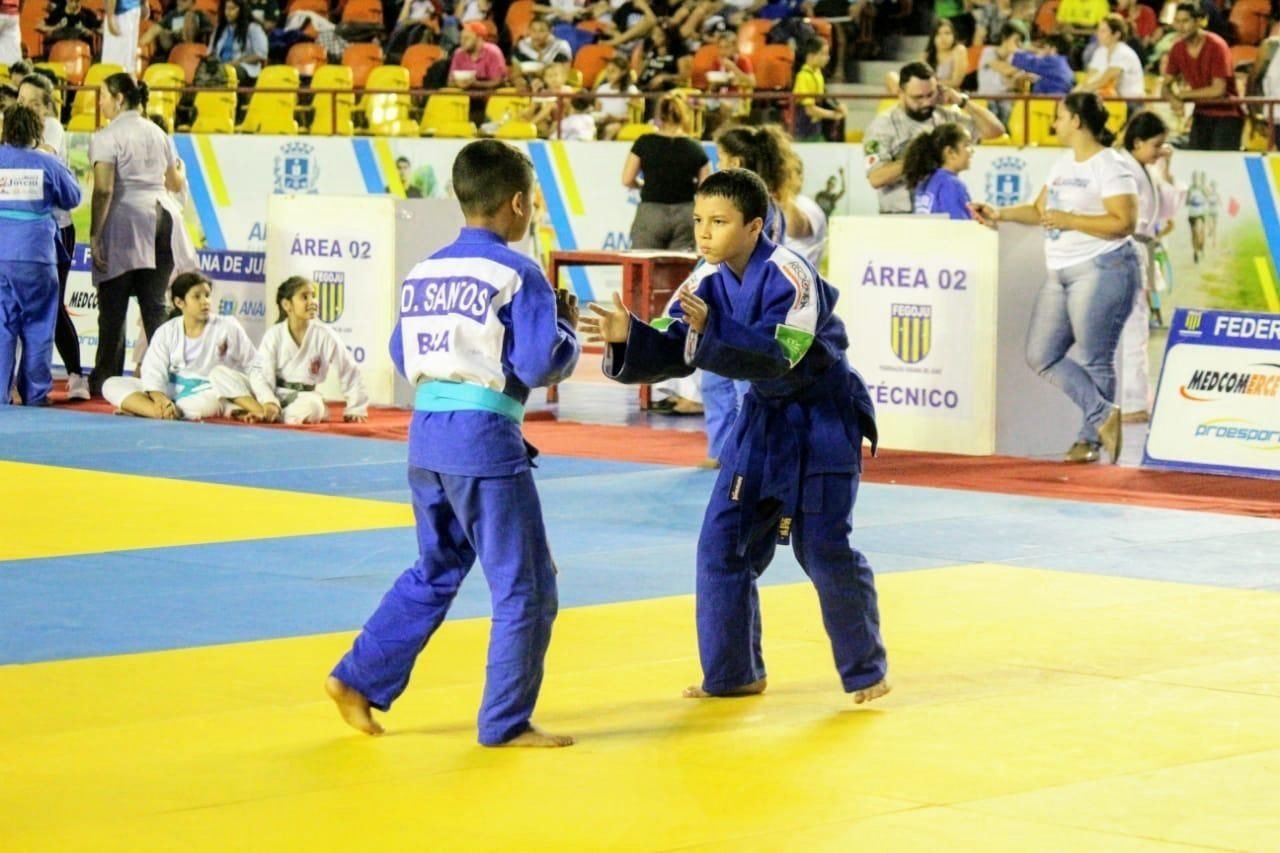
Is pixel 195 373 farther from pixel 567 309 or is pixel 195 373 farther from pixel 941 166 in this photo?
pixel 567 309

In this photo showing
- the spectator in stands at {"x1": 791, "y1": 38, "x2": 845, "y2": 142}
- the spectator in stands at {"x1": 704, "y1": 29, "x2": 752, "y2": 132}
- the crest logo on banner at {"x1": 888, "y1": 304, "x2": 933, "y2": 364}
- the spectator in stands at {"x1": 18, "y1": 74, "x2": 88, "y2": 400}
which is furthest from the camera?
the spectator in stands at {"x1": 704, "y1": 29, "x2": 752, "y2": 132}

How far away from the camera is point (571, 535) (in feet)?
34.9

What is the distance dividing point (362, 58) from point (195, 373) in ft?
47.9

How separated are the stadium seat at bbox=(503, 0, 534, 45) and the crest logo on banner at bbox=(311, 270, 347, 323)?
41.7 feet

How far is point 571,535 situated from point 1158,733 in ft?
14.3

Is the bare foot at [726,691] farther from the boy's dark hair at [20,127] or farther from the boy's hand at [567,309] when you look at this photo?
the boy's dark hair at [20,127]

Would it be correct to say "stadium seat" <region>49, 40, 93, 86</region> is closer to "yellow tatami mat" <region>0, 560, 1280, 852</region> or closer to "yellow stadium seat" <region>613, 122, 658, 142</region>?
"yellow stadium seat" <region>613, 122, 658, 142</region>

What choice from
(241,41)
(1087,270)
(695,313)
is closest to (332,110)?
(241,41)

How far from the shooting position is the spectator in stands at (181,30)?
30.0 metres

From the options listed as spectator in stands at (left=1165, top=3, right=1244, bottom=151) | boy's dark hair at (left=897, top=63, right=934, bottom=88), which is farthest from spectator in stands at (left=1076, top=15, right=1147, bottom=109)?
boy's dark hair at (left=897, top=63, right=934, bottom=88)

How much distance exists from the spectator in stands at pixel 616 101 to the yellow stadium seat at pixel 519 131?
0.67m

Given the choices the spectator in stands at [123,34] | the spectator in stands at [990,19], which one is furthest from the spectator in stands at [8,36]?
the spectator in stands at [990,19]

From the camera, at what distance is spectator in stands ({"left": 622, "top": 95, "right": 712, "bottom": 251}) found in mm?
16203

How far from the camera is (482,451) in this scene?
6.46 meters
